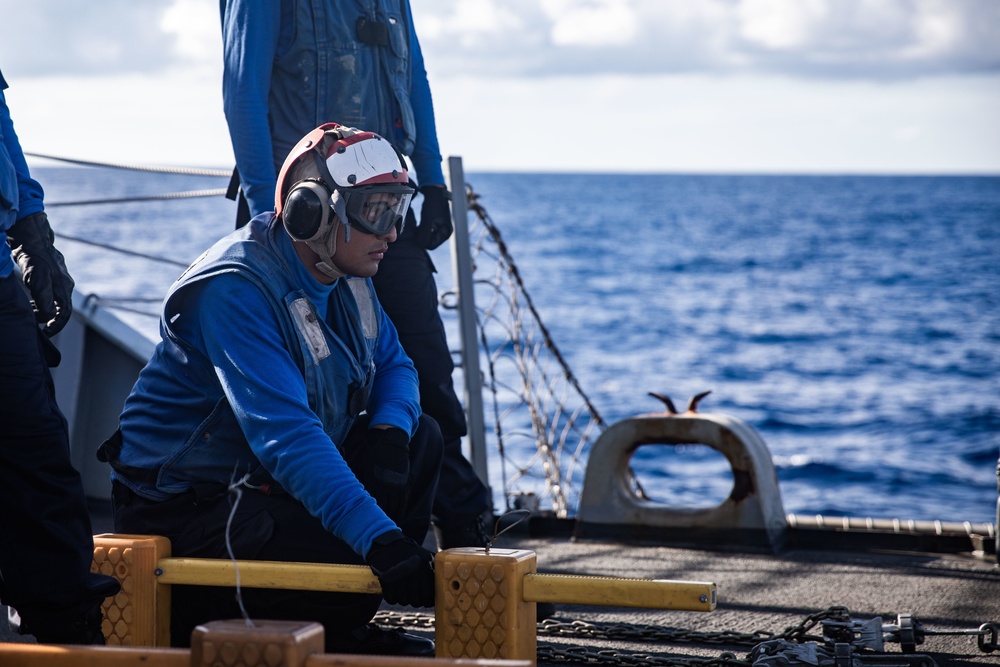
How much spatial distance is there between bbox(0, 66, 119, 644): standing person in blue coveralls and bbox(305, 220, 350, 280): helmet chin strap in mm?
643

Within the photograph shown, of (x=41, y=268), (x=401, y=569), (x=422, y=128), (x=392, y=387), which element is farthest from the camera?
(x=422, y=128)

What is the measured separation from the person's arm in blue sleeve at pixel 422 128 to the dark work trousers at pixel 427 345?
10.8 inches

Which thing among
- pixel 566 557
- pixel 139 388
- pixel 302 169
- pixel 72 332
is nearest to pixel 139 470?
pixel 139 388

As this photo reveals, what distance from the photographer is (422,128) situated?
4199mm

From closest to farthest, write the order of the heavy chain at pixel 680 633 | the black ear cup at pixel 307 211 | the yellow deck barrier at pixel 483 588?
the yellow deck barrier at pixel 483 588 < the black ear cup at pixel 307 211 < the heavy chain at pixel 680 633

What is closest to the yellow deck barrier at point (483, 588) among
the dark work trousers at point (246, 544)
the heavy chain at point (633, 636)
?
the dark work trousers at point (246, 544)

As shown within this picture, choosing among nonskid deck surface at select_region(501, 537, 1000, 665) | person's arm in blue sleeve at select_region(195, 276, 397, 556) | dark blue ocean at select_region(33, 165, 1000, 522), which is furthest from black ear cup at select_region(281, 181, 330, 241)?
dark blue ocean at select_region(33, 165, 1000, 522)

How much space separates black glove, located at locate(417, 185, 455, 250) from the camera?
3982 mm

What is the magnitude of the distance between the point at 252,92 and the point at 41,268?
91cm

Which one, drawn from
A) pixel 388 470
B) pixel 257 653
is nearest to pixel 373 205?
pixel 388 470

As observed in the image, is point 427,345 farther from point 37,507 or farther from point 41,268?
point 37,507

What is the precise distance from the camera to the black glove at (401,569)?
243 cm

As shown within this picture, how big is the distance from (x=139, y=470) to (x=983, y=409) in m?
19.1

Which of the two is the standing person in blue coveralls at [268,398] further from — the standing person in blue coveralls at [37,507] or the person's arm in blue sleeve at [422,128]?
the person's arm in blue sleeve at [422,128]
